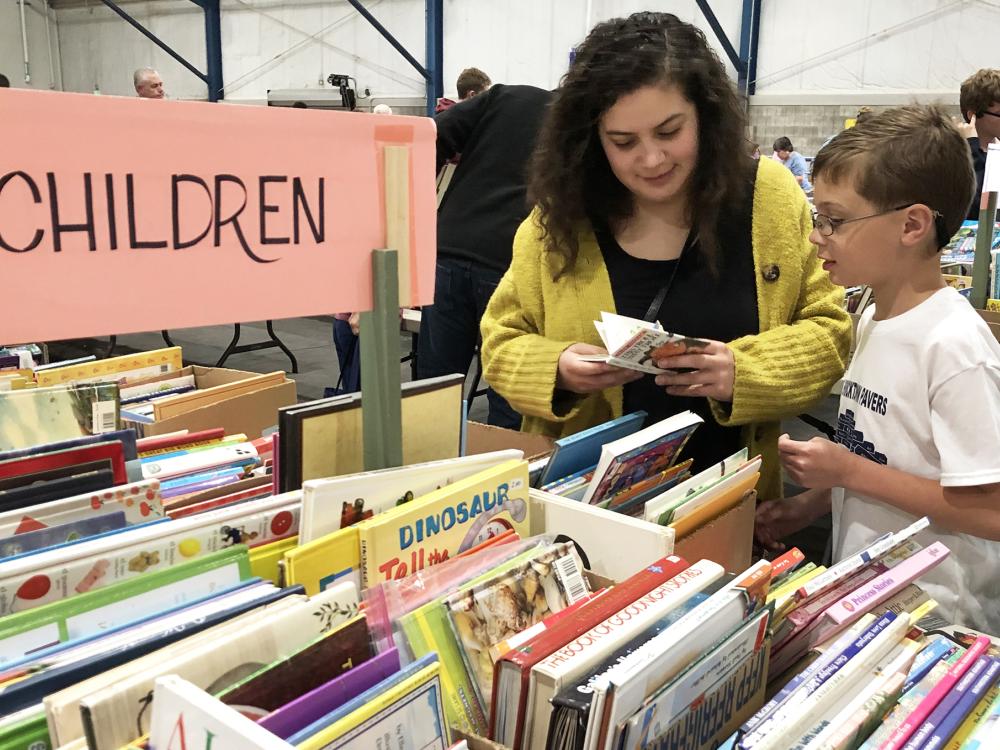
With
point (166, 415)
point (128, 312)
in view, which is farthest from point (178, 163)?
point (166, 415)

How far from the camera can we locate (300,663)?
598 millimetres

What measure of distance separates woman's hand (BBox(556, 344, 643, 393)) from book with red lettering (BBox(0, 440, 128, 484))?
69cm

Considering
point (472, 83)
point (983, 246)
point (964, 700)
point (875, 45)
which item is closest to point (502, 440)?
point (964, 700)

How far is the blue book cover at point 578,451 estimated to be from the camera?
1.12m

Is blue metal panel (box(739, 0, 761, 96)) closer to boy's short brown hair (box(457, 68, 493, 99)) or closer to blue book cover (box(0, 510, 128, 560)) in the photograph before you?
boy's short brown hair (box(457, 68, 493, 99))

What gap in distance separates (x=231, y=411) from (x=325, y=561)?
1363 millimetres

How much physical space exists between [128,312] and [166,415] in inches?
54.1

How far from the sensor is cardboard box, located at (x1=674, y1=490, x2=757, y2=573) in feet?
3.31

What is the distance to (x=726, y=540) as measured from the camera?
1110 mm

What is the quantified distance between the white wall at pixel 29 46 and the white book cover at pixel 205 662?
16.4 meters

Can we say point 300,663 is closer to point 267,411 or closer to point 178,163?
point 178,163

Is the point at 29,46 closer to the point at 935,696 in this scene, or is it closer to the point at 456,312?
the point at 456,312

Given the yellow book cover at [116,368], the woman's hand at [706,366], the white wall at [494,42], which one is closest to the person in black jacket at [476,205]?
the yellow book cover at [116,368]

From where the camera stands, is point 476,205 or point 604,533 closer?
point 604,533
